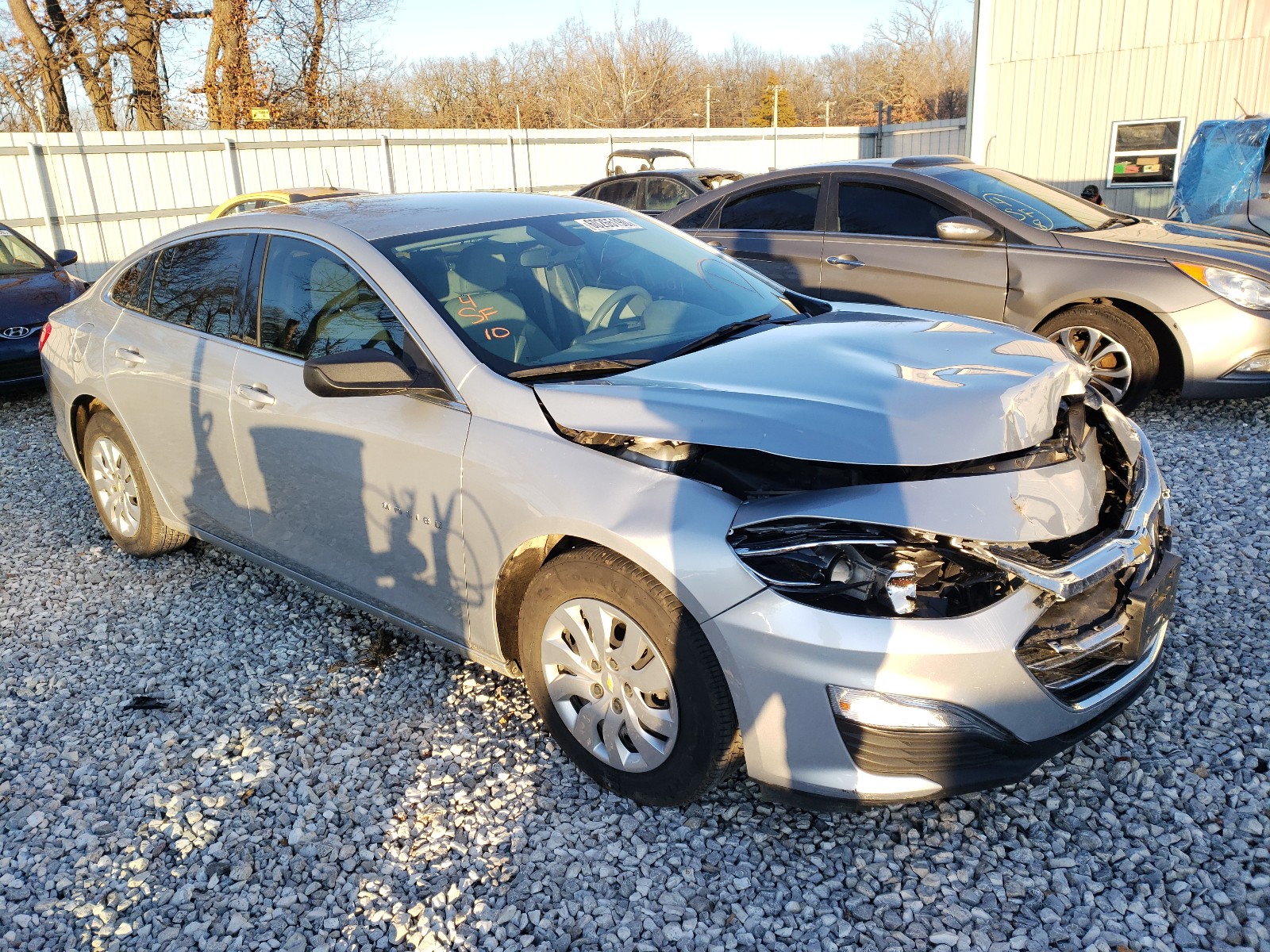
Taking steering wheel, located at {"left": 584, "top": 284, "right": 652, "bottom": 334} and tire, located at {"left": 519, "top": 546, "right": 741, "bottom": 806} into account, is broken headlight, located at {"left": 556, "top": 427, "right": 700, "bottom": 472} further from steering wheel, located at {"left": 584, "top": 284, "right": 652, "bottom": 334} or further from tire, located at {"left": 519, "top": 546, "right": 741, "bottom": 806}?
steering wheel, located at {"left": 584, "top": 284, "right": 652, "bottom": 334}

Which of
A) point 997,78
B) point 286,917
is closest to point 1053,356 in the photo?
point 286,917

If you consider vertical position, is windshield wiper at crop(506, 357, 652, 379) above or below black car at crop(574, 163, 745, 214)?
below

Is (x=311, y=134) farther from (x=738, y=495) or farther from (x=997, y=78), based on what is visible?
(x=738, y=495)

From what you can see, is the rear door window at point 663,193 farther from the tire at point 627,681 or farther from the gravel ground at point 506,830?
the tire at point 627,681

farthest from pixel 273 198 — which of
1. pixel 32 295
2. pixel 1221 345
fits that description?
pixel 1221 345

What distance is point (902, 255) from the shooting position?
260 inches

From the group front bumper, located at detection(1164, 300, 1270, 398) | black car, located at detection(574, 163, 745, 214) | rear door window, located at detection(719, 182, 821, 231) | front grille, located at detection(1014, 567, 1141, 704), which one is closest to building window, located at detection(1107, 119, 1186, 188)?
black car, located at detection(574, 163, 745, 214)

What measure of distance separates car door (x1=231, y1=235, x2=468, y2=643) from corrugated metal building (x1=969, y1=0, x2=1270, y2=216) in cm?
1444

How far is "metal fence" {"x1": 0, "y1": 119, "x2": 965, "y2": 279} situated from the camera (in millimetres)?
14109

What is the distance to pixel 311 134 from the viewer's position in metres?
17.1

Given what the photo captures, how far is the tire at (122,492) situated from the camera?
4.66m

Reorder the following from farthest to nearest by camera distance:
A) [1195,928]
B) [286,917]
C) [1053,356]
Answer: [1053,356], [286,917], [1195,928]

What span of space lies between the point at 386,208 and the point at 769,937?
2.93 m

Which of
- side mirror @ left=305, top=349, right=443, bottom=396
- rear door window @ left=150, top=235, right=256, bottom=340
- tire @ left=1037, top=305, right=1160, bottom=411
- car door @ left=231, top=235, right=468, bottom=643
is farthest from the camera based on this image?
tire @ left=1037, top=305, right=1160, bottom=411
